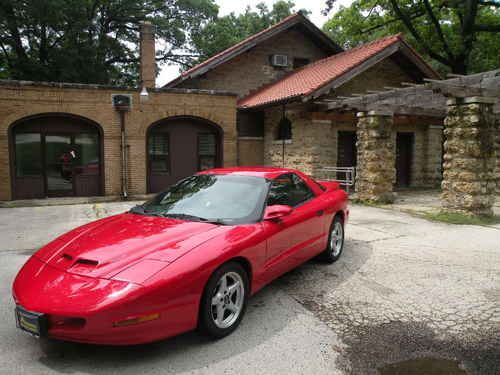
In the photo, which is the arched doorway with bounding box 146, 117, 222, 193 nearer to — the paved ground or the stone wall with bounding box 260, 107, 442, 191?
the stone wall with bounding box 260, 107, 442, 191

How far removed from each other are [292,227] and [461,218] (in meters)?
6.37

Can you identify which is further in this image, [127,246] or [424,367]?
[127,246]

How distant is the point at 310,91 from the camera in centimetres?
1277

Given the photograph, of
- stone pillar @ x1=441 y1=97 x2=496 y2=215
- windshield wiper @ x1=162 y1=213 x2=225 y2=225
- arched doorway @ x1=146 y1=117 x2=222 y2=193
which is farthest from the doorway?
windshield wiper @ x1=162 y1=213 x2=225 y2=225

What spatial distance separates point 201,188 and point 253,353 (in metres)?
2.08

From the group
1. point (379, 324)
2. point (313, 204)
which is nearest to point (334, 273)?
point (313, 204)

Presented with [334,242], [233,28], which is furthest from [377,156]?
[233,28]

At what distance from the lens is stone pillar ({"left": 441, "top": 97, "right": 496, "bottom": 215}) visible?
910 cm

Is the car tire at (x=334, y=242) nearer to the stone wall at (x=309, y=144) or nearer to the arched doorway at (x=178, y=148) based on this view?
the stone wall at (x=309, y=144)

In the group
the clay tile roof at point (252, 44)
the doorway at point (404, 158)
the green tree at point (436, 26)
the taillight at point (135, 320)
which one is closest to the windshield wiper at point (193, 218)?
the taillight at point (135, 320)

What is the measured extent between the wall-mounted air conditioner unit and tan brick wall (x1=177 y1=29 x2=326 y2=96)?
0.74 ft

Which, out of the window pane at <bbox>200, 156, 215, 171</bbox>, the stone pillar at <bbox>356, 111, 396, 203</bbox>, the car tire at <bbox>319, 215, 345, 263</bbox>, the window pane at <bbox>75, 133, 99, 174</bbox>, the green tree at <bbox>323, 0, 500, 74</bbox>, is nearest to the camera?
the car tire at <bbox>319, 215, 345, 263</bbox>

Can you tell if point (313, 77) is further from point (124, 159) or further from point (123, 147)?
point (124, 159)

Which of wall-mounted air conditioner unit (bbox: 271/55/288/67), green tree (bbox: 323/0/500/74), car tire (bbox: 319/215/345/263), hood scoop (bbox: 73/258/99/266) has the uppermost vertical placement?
green tree (bbox: 323/0/500/74)
